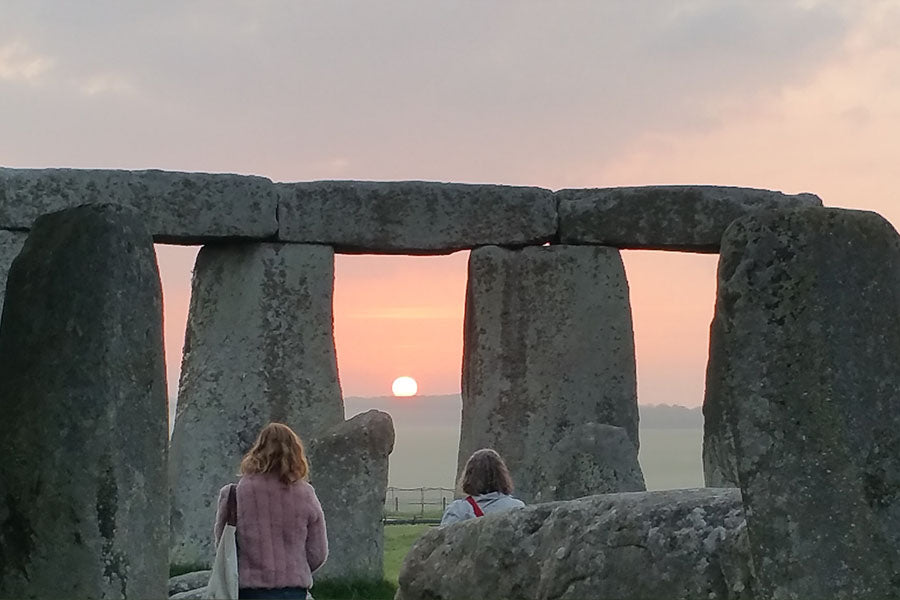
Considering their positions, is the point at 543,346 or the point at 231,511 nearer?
the point at 231,511

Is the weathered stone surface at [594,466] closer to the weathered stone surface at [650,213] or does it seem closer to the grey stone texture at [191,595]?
the grey stone texture at [191,595]

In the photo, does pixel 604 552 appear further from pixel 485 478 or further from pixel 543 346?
pixel 543 346

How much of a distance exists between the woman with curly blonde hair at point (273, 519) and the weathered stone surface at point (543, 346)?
312 inches

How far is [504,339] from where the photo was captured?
49.0 ft

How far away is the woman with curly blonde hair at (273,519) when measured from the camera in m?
6.79

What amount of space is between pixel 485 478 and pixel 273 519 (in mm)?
1589

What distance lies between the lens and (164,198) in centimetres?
1406

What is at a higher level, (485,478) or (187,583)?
(485,478)

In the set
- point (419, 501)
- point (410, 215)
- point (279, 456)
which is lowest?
point (419, 501)

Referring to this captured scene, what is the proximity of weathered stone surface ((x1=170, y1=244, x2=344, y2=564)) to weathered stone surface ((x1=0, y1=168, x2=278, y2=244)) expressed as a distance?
37 cm

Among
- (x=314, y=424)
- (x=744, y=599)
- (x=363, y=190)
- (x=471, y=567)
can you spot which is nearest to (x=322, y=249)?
(x=363, y=190)

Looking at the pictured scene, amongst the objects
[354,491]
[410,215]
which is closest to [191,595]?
[354,491]

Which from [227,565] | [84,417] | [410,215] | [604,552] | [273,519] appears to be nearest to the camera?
[84,417]

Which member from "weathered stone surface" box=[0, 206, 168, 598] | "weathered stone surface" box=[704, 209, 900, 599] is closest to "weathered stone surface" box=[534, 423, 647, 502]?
"weathered stone surface" box=[0, 206, 168, 598]
